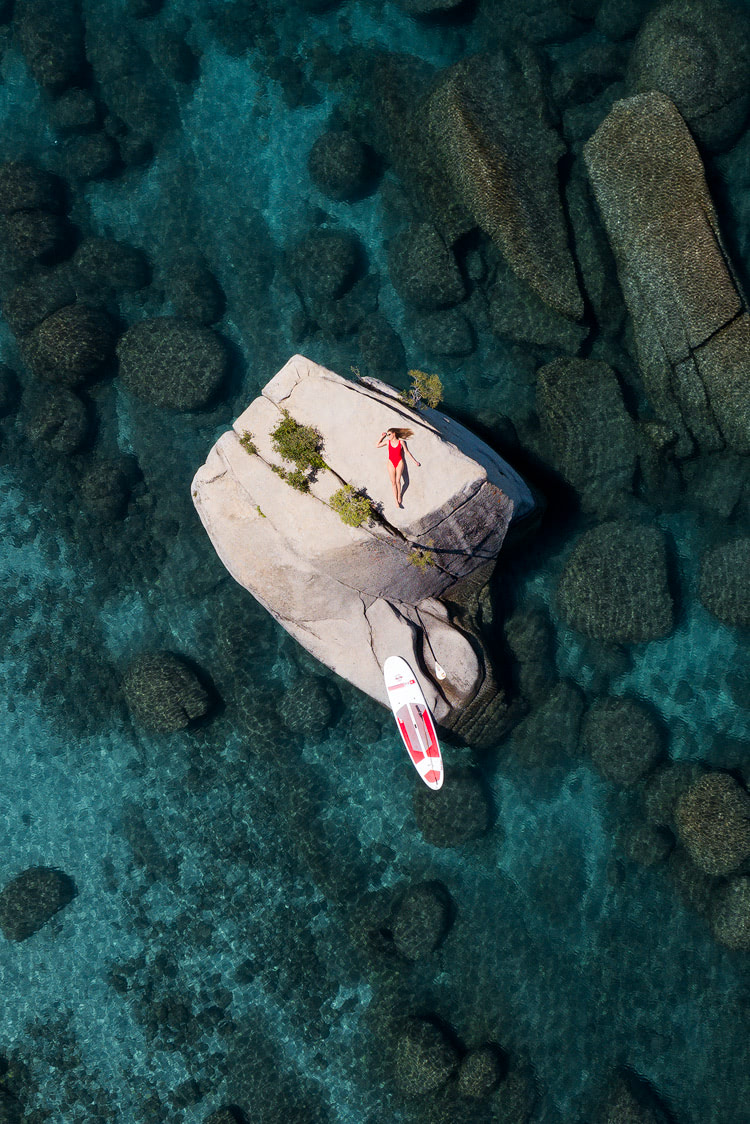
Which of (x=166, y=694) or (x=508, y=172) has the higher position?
(x=508, y=172)

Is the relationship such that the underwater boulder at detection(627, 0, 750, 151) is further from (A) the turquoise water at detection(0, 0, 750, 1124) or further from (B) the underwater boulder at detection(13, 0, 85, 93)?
(B) the underwater boulder at detection(13, 0, 85, 93)

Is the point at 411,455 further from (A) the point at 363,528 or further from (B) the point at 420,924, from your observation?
(B) the point at 420,924

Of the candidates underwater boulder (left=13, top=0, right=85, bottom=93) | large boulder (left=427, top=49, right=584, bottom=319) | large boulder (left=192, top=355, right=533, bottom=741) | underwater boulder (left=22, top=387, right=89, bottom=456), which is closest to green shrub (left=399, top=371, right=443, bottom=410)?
large boulder (left=192, top=355, right=533, bottom=741)

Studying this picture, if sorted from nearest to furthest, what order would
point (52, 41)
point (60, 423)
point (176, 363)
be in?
1. point (176, 363)
2. point (60, 423)
3. point (52, 41)

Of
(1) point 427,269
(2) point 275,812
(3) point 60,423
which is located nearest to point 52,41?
(3) point 60,423

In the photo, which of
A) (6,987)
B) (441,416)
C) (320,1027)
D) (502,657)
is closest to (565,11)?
(441,416)

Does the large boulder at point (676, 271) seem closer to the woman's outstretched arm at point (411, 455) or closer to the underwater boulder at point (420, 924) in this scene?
the woman's outstretched arm at point (411, 455)

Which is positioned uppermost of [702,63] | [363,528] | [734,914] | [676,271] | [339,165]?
[702,63]

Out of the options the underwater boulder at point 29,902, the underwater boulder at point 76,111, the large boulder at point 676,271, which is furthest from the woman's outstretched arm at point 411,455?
the underwater boulder at point 76,111
